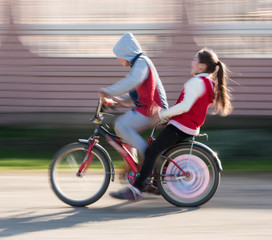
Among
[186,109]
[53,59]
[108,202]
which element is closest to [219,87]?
[186,109]

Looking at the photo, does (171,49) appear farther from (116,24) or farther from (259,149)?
(259,149)

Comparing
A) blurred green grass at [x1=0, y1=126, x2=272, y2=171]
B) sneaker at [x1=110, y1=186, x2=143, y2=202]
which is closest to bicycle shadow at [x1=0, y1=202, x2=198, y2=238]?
sneaker at [x1=110, y1=186, x2=143, y2=202]

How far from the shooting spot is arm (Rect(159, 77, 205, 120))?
18.6 ft

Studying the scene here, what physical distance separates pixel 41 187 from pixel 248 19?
511 cm

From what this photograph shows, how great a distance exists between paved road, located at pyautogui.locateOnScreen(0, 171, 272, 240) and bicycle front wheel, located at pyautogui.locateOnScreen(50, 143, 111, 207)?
0.43ft

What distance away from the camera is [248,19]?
989 centimetres

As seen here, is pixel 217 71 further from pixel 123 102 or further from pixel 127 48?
pixel 123 102

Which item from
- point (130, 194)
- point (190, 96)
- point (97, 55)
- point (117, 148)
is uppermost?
point (97, 55)

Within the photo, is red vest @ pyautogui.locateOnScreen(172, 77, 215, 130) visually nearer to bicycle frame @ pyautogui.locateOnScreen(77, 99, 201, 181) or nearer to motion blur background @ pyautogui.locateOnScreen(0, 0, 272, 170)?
bicycle frame @ pyautogui.locateOnScreen(77, 99, 201, 181)

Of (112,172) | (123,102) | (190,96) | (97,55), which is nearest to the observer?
(190,96)

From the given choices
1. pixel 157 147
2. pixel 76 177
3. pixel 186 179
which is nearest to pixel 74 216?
pixel 76 177

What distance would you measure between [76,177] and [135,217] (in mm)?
871

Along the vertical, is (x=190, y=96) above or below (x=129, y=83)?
below

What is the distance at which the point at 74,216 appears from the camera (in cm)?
558
